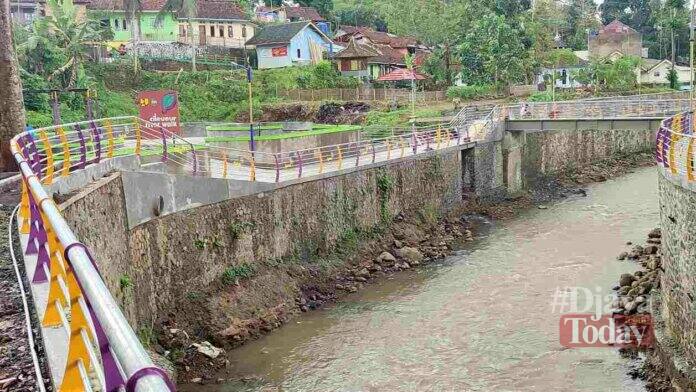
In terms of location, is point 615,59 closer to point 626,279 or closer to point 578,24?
point 578,24

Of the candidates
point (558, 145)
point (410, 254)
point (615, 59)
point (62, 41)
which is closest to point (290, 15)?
point (615, 59)

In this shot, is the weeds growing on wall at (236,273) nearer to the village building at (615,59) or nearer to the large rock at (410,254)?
the large rock at (410,254)

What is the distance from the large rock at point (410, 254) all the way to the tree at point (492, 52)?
3186 centimetres

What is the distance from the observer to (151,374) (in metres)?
2.18

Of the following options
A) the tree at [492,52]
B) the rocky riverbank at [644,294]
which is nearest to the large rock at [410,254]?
the rocky riverbank at [644,294]

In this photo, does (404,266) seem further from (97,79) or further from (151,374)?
(97,79)

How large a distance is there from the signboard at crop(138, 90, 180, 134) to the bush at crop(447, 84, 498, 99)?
116 feet

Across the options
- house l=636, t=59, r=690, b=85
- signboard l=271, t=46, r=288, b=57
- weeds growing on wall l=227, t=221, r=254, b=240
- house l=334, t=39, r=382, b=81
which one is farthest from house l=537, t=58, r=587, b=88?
weeds growing on wall l=227, t=221, r=254, b=240

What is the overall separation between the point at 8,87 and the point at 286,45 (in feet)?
148

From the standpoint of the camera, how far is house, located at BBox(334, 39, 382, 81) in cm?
5788

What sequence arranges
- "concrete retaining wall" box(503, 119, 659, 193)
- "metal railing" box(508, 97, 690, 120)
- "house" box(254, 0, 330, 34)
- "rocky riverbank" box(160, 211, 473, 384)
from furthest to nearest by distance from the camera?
"house" box(254, 0, 330, 34) → "metal railing" box(508, 97, 690, 120) → "concrete retaining wall" box(503, 119, 659, 193) → "rocky riverbank" box(160, 211, 473, 384)

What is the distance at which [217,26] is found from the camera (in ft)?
210

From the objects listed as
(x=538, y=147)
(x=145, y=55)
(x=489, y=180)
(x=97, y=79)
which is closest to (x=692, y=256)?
(x=489, y=180)

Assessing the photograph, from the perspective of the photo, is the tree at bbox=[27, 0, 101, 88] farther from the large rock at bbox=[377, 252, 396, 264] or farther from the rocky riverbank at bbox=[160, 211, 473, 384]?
the large rock at bbox=[377, 252, 396, 264]
